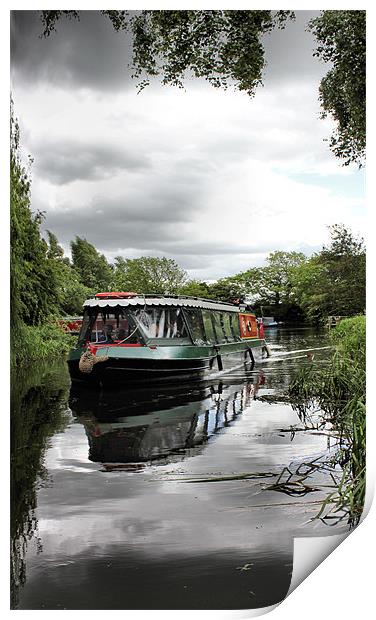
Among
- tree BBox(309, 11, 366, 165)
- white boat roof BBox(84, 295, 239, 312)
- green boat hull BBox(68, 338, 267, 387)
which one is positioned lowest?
green boat hull BBox(68, 338, 267, 387)

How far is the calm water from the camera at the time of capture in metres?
3.57

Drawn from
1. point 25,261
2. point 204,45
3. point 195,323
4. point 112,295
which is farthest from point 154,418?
point 204,45

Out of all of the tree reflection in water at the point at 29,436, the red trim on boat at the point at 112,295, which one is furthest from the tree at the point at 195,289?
the tree reflection in water at the point at 29,436

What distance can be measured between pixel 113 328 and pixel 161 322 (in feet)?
0.97

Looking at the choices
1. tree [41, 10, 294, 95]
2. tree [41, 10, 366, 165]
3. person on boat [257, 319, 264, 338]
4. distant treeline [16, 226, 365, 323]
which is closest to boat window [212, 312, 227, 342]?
distant treeline [16, 226, 365, 323]

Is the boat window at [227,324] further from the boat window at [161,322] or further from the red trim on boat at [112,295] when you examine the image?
the red trim on boat at [112,295]

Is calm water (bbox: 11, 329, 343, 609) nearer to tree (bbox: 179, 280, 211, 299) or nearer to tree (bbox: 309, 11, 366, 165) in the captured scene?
tree (bbox: 179, 280, 211, 299)

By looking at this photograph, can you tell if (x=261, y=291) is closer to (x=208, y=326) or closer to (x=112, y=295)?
(x=208, y=326)

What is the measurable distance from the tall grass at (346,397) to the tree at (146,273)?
1.00 m

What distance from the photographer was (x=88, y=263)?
170 inches

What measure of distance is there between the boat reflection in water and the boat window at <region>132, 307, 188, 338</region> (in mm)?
351
